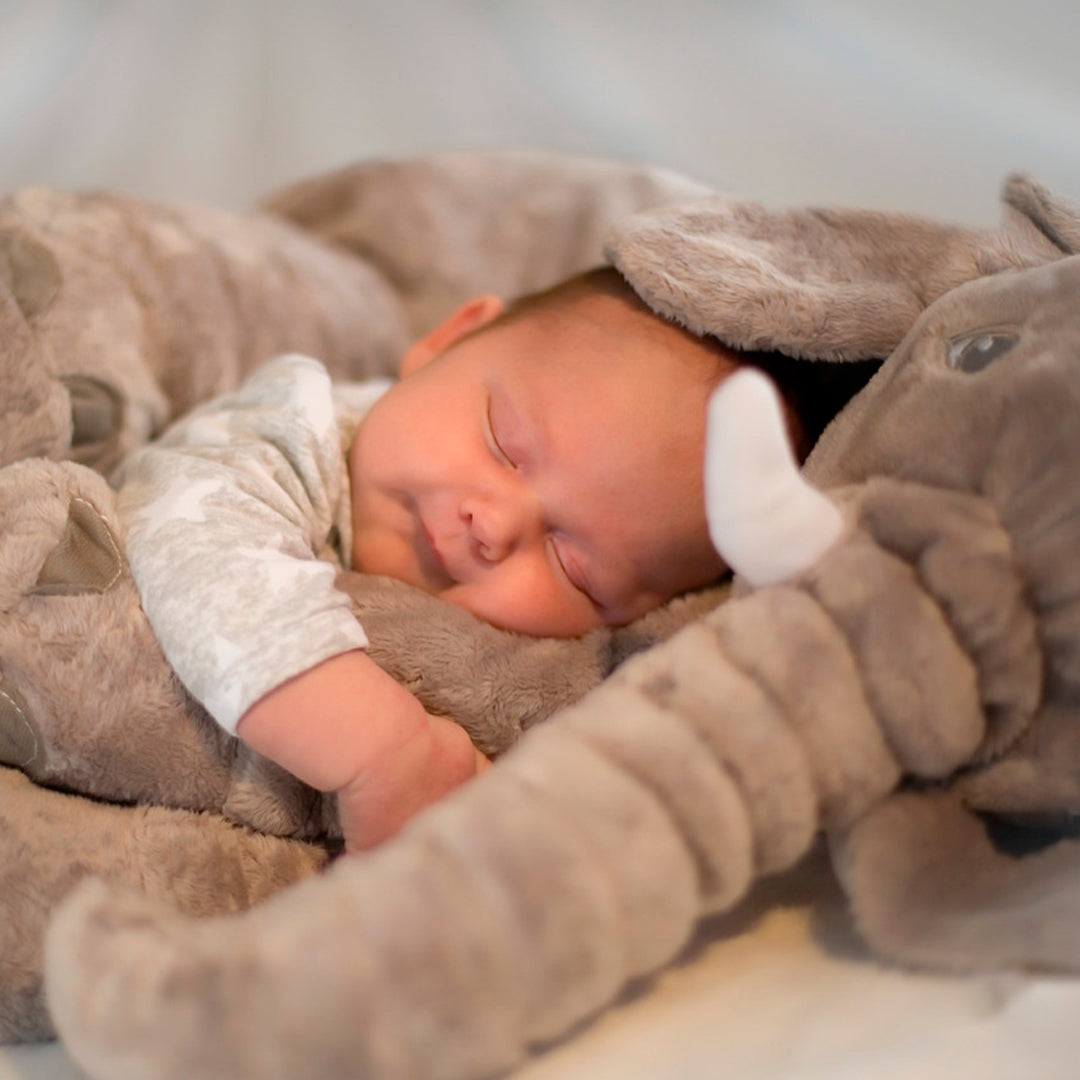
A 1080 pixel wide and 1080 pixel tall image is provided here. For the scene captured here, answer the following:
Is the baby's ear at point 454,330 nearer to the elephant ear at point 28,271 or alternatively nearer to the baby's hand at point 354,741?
the elephant ear at point 28,271

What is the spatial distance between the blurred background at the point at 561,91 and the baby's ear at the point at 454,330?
2.11 ft

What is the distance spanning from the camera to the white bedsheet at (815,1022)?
57 cm

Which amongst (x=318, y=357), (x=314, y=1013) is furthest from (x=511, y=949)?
(x=318, y=357)

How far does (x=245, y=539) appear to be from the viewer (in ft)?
2.79

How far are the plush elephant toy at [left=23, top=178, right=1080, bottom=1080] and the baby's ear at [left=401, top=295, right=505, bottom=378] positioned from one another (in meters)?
0.58

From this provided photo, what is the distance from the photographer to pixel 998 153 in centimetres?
146

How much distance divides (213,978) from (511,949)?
15 cm

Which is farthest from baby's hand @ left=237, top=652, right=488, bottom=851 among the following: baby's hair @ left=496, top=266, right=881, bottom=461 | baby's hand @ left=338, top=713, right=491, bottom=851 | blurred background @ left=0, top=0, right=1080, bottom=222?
blurred background @ left=0, top=0, right=1080, bottom=222

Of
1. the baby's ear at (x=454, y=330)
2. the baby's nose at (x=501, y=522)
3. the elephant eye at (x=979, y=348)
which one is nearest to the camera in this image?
the elephant eye at (x=979, y=348)

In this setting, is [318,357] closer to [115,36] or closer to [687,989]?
[115,36]

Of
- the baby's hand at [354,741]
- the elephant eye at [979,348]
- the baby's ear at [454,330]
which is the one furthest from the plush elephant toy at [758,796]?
the baby's ear at [454,330]

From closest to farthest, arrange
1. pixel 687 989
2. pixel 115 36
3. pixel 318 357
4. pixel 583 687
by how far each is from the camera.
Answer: pixel 687 989 → pixel 583 687 → pixel 318 357 → pixel 115 36

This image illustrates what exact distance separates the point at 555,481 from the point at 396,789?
31 centimetres

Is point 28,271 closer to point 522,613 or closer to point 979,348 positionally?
point 522,613
